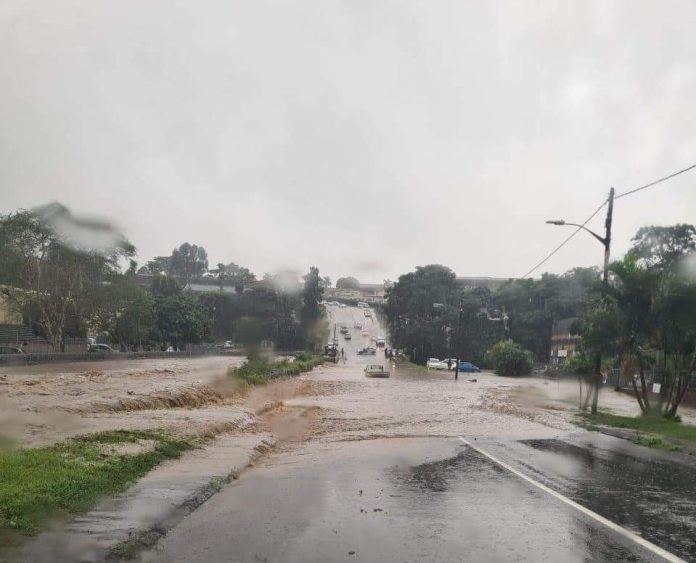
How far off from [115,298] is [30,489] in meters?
52.7

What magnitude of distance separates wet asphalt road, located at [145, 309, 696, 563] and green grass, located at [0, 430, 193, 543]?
4.30 feet

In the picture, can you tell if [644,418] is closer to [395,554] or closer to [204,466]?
[204,466]

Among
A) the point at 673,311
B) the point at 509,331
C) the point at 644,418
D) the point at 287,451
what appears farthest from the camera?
Answer: the point at 509,331

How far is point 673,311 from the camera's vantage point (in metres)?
19.3

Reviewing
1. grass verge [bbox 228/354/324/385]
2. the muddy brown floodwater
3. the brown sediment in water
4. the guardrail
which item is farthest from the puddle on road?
grass verge [bbox 228/354/324/385]

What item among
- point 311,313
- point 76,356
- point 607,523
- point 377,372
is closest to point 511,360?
point 377,372

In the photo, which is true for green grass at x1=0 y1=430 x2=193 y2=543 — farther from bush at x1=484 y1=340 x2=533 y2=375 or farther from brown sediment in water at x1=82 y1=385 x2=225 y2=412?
bush at x1=484 y1=340 x2=533 y2=375

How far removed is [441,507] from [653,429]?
506 inches

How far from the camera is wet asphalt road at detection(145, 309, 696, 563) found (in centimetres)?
626

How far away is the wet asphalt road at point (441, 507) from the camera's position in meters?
6.26

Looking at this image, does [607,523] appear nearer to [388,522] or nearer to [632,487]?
[388,522]

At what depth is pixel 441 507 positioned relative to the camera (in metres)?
8.26

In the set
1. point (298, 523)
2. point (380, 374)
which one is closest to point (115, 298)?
point (380, 374)

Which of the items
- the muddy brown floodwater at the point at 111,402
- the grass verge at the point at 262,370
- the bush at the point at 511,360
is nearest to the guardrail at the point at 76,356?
the grass verge at the point at 262,370
